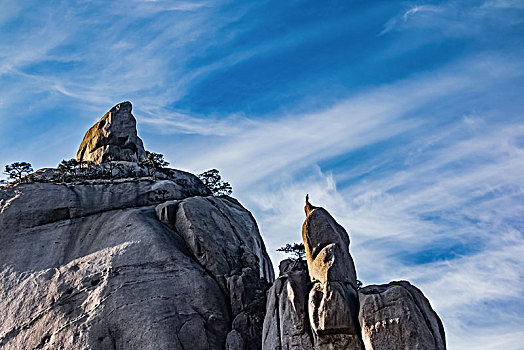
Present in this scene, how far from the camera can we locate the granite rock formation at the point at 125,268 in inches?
1781

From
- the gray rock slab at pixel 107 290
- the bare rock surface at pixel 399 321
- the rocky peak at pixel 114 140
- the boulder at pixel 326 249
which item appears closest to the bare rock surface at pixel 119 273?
the gray rock slab at pixel 107 290

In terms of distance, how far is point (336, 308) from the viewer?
126 feet

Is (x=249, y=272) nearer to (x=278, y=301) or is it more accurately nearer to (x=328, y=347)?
(x=278, y=301)

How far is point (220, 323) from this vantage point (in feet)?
157

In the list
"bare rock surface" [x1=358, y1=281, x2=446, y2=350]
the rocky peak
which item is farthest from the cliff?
the rocky peak

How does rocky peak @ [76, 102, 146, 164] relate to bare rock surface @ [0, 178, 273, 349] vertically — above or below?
above

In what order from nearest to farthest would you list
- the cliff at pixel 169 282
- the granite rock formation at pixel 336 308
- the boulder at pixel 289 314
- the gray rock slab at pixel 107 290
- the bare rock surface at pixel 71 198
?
the granite rock formation at pixel 336 308
the cliff at pixel 169 282
the boulder at pixel 289 314
the gray rock slab at pixel 107 290
the bare rock surface at pixel 71 198

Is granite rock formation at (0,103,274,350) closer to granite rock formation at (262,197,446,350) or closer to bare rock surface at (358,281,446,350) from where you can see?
granite rock formation at (262,197,446,350)

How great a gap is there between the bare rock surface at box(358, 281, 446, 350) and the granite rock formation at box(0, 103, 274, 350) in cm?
1325

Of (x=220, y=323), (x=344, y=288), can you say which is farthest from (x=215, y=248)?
(x=344, y=288)

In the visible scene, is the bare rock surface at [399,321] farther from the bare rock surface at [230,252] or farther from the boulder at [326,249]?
the bare rock surface at [230,252]

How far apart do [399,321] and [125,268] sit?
2477 centimetres

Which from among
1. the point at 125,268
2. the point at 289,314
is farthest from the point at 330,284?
the point at 125,268

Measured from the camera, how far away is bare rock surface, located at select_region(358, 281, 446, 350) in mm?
34969
